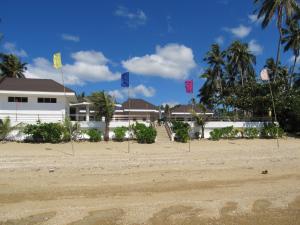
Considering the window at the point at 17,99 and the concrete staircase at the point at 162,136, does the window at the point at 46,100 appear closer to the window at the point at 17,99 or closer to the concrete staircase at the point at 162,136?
the window at the point at 17,99

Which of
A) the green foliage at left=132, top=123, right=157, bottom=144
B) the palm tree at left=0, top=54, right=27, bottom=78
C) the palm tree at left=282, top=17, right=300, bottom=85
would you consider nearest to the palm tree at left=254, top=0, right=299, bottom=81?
the palm tree at left=282, top=17, right=300, bottom=85

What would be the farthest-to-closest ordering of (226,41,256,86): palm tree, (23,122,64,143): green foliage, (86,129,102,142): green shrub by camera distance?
(226,41,256,86): palm tree < (86,129,102,142): green shrub < (23,122,64,143): green foliage

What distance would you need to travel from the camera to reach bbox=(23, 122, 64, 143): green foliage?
23391 millimetres

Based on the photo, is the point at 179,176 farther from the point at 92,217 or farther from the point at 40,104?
the point at 40,104

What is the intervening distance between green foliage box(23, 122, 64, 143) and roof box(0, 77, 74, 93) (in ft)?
19.7

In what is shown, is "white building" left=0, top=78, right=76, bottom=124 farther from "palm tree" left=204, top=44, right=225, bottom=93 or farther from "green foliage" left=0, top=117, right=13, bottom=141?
"palm tree" left=204, top=44, right=225, bottom=93

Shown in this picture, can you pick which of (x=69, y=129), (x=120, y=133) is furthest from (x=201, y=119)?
(x=69, y=129)

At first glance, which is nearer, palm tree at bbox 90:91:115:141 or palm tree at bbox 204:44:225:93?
palm tree at bbox 90:91:115:141

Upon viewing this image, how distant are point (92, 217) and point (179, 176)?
5150 mm

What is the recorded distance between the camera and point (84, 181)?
34.9 feet

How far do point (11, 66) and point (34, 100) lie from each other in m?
28.5

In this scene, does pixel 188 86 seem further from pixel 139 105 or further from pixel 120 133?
pixel 139 105

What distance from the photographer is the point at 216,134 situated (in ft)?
90.7

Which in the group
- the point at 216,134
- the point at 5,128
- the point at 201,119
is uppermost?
the point at 201,119
